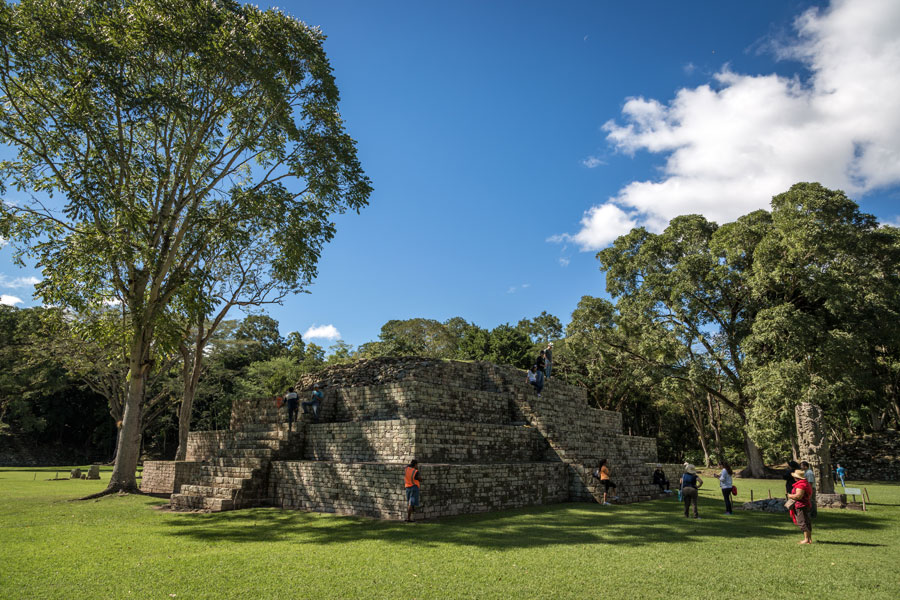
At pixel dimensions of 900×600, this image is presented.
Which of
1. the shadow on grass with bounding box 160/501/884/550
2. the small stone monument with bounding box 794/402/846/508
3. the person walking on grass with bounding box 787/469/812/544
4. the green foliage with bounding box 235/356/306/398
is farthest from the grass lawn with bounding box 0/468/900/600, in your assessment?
the green foliage with bounding box 235/356/306/398

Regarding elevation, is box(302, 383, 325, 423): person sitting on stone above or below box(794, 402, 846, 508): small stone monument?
above

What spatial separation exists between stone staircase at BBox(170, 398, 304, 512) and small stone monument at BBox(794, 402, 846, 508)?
13792mm

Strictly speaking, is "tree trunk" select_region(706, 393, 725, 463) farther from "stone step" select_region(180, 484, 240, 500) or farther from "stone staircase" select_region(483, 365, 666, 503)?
"stone step" select_region(180, 484, 240, 500)

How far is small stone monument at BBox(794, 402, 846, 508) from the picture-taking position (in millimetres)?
12945

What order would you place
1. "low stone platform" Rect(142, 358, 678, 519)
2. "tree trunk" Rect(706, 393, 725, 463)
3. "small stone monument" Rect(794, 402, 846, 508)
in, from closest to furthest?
"low stone platform" Rect(142, 358, 678, 519), "small stone monument" Rect(794, 402, 846, 508), "tree trunk" Rect(706, 393, 725, 463)

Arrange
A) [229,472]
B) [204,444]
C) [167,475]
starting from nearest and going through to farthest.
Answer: [229,472] < [167,475] < [204,444]

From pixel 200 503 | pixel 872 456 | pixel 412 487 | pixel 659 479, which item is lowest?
pixel 872 456

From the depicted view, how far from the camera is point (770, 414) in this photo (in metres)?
21.2

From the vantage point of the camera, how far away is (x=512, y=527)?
9.66 metres

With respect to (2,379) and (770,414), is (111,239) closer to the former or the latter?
(770,414)

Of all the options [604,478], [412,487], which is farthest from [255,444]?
[604,478]

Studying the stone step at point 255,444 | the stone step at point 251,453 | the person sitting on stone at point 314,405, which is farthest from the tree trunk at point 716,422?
the stone step at point 251,453

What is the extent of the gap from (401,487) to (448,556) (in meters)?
3.18

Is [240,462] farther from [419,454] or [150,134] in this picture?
[150,134]
